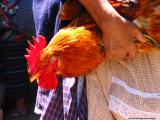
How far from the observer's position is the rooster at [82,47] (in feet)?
4.87

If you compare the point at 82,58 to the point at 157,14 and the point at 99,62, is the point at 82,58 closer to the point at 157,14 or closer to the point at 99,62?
the point at 99,62

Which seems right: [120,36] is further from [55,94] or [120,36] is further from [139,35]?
[55,94]

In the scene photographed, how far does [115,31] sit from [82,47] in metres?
0.12

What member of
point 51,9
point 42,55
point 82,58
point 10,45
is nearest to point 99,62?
point 82,58

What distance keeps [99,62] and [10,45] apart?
1.88 metres

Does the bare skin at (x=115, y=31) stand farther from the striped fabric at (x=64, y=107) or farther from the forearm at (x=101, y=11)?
the striped fabric at (x=64, y=107)

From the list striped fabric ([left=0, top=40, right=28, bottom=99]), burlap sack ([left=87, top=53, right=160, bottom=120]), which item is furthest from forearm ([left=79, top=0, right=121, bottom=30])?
striped fabric ([left=0, top=40, right=28, bottom=99])

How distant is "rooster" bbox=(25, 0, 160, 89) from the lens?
1.48m

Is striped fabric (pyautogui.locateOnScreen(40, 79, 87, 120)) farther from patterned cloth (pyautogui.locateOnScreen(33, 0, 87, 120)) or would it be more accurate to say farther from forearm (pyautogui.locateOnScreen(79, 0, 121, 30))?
forearm (pyautogui.locateOnScreen(79, 0, 121, 30))

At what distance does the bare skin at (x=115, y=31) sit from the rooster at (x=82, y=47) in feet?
0.08

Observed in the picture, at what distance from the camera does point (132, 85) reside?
5.13 feet

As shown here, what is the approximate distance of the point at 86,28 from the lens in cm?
152

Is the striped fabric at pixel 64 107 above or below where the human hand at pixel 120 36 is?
below

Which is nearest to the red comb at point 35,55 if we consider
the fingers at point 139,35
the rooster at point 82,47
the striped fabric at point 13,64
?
the rooster at point 82,47
